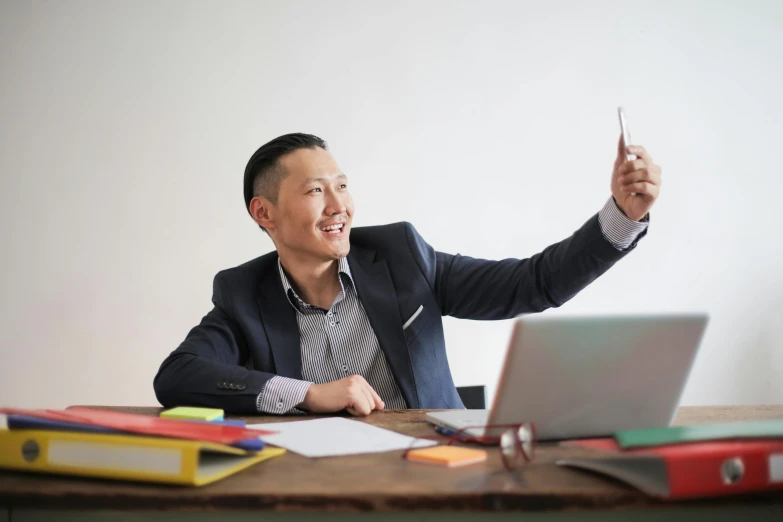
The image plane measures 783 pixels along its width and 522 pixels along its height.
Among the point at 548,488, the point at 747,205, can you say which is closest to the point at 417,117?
the point at 747,205

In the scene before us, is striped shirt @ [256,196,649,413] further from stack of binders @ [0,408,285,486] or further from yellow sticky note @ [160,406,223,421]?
stack of binders @ [0,408,285,486]

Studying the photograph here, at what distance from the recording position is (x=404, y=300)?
1.86m

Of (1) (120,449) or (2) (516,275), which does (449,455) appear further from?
(2) (516,275)

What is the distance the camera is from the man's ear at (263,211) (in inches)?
83.1

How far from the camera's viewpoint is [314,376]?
1.86 meters

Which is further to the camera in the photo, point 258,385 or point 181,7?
point 181,7

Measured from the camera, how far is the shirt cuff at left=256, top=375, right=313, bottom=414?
56.2 inches

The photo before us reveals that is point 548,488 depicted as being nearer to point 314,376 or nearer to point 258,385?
point 258,385

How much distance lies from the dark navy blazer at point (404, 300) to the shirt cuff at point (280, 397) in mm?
179

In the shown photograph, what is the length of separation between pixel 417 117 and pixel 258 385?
6.75 feet

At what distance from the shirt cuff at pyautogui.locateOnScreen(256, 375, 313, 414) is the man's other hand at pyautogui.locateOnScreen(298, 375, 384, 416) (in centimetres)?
2

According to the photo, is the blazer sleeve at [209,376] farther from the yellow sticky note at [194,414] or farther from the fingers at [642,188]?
the fingers at [642,188]

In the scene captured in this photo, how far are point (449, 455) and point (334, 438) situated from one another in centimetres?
24

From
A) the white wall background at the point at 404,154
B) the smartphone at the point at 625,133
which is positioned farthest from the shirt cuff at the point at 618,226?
the white wall background at the point at 404,154
